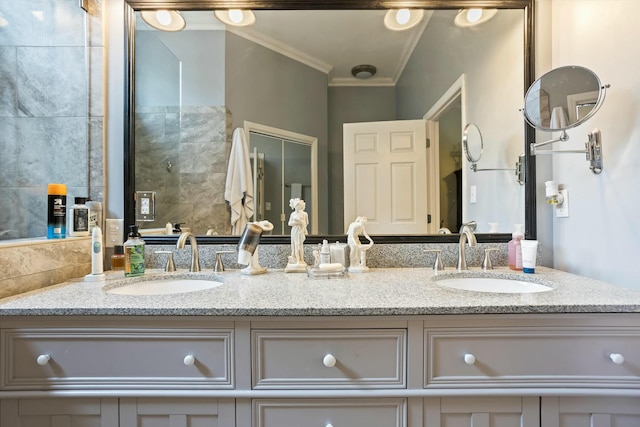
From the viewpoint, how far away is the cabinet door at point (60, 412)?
83 centimetres

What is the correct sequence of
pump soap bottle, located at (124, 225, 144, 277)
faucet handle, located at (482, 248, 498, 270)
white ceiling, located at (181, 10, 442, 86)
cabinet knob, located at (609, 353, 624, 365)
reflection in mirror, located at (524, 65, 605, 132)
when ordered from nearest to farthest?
1. cabinet knob, located at (609, 353, 624, 365)
2. reflection in mirror, located at (524, 65, 605, 132)
3. pump soap bottle, located at (124, 225, 144, 277)
4. faucet handle, located at (482, 248, 498, 270)
5. white ceiling, located at (181, 10, 442, 86)

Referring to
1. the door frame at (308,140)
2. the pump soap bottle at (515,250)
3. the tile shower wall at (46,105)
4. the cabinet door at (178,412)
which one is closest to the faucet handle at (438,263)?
the pump soap bottle at (515,250)

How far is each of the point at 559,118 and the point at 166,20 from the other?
1.77 metres

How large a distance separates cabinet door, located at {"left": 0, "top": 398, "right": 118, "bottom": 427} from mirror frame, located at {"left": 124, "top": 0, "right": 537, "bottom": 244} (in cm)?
68

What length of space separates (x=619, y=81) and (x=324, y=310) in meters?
1.29

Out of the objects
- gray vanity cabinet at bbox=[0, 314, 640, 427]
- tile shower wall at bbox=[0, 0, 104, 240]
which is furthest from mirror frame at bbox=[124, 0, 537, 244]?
gray vanity cabinet at bbox=[0, 314, 640, 427]

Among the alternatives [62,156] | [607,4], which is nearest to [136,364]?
[62,156]

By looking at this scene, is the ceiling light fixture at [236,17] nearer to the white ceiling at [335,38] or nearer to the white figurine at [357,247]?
the white ceiling at [335,38]

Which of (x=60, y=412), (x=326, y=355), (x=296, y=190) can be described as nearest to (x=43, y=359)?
(x=60, y=412)

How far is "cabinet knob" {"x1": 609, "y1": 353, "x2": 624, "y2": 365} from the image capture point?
0.80 m

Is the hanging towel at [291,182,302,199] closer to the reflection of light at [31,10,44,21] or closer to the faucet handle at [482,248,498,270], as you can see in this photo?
the faucet handle at [482,248,498,270]

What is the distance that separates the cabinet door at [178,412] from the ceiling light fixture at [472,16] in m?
1.80

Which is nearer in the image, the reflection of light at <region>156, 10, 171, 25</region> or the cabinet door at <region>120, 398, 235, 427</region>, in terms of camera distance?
the cabinet door at <region>120, 398, 235, 427</region>

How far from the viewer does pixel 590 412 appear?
0.83m
